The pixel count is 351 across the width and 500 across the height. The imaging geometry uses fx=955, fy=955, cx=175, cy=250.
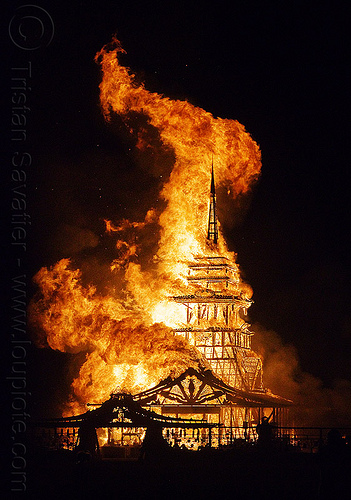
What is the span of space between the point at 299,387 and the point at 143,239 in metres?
14.1

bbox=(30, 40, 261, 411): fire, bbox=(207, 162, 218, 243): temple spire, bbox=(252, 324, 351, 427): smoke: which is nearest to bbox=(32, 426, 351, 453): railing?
bbox=(30, 40, 261, 411): fire

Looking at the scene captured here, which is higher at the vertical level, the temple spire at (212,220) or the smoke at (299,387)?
the temple spire at (212,220)

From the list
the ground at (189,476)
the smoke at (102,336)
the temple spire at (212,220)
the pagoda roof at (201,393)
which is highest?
the temple spire at (212,220)

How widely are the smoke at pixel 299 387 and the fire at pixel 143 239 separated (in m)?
7.42

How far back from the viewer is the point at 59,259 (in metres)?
61.5

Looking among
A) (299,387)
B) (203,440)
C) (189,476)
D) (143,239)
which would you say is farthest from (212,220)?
(189,476)

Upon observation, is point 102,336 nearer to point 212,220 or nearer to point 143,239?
point 143,239

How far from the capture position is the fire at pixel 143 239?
54719 mm

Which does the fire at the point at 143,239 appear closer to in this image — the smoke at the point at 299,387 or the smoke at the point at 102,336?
the smoke at the point at 102,336

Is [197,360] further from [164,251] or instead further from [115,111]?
[115,111]

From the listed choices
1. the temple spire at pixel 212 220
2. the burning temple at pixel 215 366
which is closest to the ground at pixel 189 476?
the burning temple at pixel 215 366

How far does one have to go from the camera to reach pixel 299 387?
6197cm

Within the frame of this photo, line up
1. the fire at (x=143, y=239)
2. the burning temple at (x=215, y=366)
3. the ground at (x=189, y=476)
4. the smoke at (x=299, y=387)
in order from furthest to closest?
the smoke at (x=299, y=387) < the fire at (x=143, y=239) < the burning temple at (x=215, y=366) < the ground at (x=189, y=476)

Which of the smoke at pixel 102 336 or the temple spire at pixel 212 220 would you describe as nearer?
the smoke at pixel 102 336
